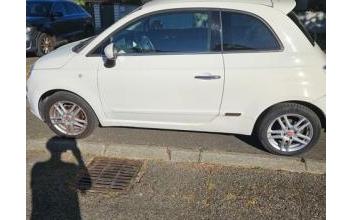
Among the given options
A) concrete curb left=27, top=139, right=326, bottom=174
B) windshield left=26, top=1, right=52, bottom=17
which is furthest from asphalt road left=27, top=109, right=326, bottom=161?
windshield left=26, top=1, right=52, bottom=17

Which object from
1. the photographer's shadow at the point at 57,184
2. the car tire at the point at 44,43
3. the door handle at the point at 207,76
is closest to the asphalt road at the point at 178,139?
the photographer's shadow at the point at 57,184

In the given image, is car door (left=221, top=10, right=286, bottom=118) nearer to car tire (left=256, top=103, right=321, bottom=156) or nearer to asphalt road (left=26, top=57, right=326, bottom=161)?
car tire (left=256, top=103, right=321, bottom=156)

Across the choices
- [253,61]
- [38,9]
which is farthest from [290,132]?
[38,9]

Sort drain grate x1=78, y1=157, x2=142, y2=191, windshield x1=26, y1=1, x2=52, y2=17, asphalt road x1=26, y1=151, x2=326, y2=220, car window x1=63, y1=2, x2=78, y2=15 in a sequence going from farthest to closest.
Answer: car window x1=63, y1=2, x2=78, y2=15 < windshield x1=26, y1=1, x2=52, y2=17 < drain grate x1=78, y1=157, x2=142, y2=191 < asphalt road x1=26, y1=151, x2=326, y2=220

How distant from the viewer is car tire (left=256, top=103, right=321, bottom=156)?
400 centimetres

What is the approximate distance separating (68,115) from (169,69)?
1.48 metres

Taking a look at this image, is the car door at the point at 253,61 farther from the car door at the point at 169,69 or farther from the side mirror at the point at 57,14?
the side mirror at the point at 57,14

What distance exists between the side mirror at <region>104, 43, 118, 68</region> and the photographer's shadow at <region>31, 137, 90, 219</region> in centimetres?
110

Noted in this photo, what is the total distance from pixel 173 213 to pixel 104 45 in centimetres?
208

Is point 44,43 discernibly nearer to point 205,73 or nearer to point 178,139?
point 178,139

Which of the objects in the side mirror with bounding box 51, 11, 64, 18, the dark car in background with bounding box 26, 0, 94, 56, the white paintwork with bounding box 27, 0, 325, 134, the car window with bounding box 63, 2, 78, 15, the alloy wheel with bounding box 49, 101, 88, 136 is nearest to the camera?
the white paintwork with bounding box 27, 0, 325, 134

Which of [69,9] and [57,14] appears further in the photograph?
[69,9]

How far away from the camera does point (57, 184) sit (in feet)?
12.3

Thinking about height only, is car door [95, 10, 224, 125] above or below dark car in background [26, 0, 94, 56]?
below
